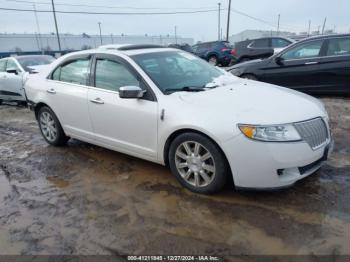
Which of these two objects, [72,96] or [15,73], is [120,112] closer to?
[72,96]

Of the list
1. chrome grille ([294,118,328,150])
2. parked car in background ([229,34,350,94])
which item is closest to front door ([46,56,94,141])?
chrome grille ([294,118,328,150])

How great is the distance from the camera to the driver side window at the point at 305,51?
24.1ft

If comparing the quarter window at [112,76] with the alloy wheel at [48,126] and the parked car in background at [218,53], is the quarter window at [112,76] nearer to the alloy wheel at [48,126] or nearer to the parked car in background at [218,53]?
the alloy wheel at [48,126]

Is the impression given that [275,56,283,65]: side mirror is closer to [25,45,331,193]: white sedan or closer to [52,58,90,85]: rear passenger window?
[25,45,331,193]: white sedan

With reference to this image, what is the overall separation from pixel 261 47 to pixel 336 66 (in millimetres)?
7483

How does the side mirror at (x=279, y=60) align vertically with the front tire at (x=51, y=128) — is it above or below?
above

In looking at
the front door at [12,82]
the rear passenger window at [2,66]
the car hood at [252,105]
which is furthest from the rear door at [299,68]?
the rear passenger window at [2,66]

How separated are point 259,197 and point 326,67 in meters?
5.09

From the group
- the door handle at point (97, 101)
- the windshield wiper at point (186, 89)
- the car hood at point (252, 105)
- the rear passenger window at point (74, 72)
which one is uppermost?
the rear passenger window at point (74, 72)

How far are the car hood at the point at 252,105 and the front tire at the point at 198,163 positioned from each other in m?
0.32

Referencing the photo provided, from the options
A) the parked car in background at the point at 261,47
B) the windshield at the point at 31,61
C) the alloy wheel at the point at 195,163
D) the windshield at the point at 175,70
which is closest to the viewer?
the alloy wheel at the point at 195,163

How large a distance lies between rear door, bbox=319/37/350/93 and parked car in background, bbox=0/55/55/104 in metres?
7.62

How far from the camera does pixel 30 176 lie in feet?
14.4

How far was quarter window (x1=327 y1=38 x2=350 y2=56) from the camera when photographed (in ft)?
23.2
